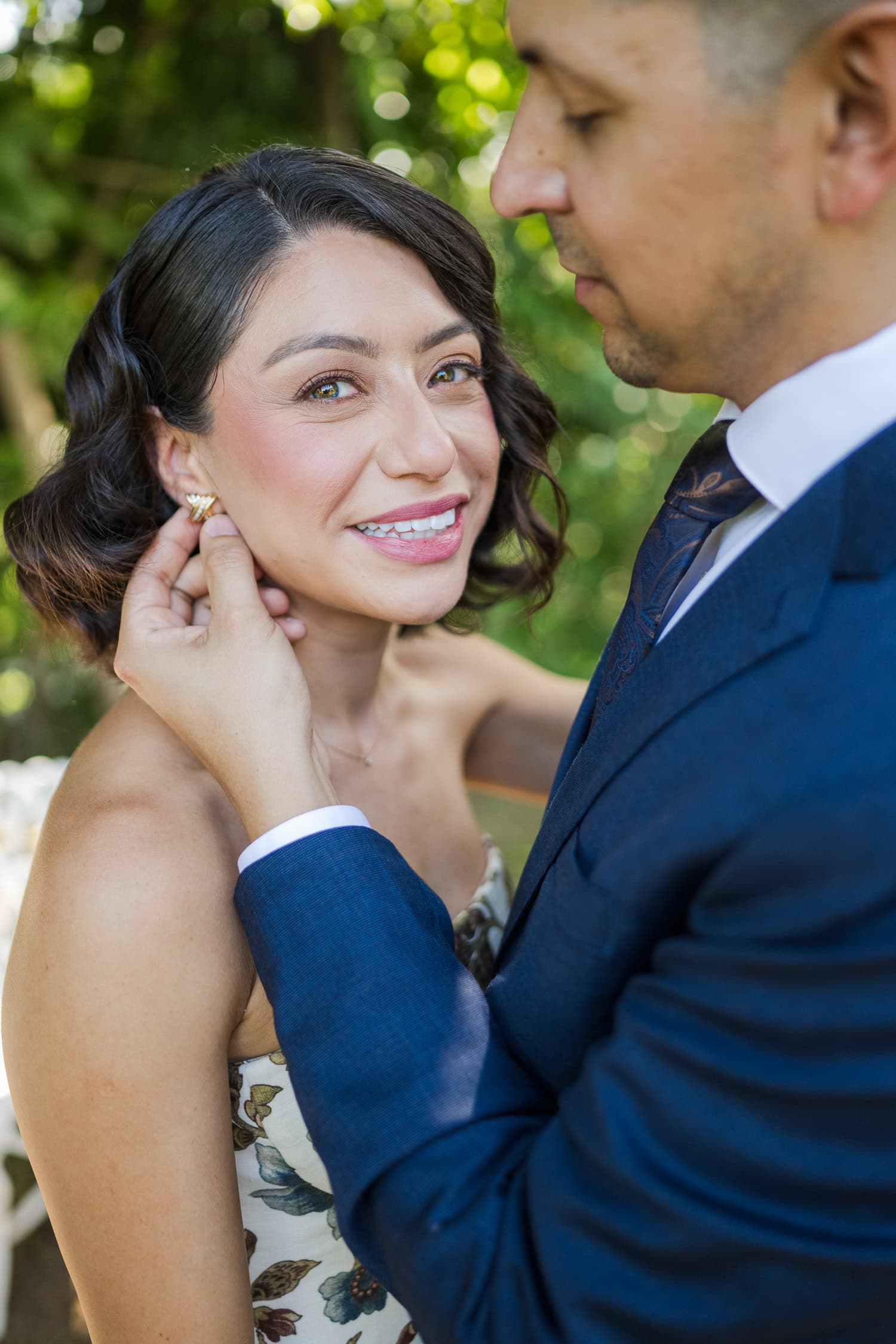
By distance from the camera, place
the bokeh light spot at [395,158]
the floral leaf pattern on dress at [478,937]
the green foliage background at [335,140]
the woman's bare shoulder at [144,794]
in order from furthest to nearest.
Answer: the bokeh light spot at [395,158] → the green foliage background at [335,140] → the floral leaf pattern on dress at [478,937] → the woman's bare shoulder at [144,794]

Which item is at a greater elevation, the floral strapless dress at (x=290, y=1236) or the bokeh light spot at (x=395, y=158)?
the bokeh light spot at (x=395, y=158)

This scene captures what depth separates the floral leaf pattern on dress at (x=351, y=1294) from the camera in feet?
6.14

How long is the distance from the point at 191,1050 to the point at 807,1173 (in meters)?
0.92

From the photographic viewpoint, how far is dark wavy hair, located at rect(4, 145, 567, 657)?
1883 millimetres

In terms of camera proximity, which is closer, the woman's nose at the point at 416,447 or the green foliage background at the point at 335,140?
the woman's nose at the point at 416,447

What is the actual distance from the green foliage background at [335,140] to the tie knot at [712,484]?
2.83 meters

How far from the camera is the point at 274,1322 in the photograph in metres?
1.88

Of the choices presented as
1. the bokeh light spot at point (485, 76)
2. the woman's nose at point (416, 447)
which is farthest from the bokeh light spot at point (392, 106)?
the woman's nose at point (416, 447)

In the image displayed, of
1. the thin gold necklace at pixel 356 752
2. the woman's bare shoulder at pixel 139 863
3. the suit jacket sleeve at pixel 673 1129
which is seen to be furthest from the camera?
the thin gold necklace at pixel 356 752

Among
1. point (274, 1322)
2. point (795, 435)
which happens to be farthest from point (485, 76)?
point (274, 1322)

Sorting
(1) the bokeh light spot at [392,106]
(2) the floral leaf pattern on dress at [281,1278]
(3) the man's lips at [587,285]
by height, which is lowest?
(2) the floral leaf pattern on dress at [281,1278]

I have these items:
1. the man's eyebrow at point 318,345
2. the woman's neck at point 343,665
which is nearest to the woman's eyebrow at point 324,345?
the man's eyebrow at point 318,345

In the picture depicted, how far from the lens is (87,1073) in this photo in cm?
150

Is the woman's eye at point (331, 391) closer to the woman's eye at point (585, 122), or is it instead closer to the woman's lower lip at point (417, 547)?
the woman's lower lip at point (417, 547)
